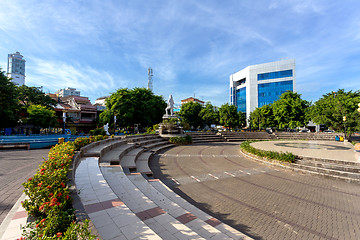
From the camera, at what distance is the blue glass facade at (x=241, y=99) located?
7194cm

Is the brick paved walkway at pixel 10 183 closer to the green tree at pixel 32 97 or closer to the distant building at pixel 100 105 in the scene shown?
the distant building at pixel 100 105

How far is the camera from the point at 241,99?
243ft

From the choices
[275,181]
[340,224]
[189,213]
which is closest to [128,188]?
[189,213]

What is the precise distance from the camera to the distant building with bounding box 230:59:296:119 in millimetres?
61719

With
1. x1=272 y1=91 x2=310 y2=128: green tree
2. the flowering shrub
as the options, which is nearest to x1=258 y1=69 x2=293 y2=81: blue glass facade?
x1=272 y1=91 x2=310 y2=128: green tree

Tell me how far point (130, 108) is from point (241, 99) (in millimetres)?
57301

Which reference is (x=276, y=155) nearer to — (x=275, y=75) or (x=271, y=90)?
(x=271, y=90)

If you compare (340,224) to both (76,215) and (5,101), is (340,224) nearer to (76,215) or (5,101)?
(76,215)

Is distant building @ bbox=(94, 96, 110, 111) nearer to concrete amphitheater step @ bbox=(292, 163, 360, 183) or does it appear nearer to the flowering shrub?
the flowering shrub

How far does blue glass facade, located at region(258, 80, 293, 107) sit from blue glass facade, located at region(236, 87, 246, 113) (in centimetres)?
699

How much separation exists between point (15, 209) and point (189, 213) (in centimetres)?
467

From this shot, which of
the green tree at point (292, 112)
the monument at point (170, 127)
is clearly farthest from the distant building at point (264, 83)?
the monument at point (170, 127)

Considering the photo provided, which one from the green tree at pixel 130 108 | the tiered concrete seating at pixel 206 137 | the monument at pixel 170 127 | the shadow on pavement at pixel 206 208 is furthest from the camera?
the green tree at pixel 130 108

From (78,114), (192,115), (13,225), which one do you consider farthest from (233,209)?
(78,114)
